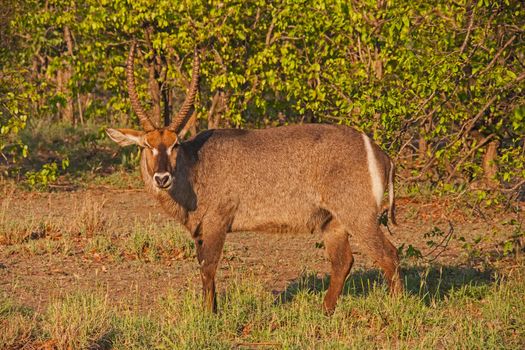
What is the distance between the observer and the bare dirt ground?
7652mm

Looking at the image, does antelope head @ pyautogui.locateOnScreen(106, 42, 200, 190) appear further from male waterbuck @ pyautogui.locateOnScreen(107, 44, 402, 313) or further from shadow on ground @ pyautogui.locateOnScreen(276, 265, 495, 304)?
shadow on ground @ pyautogui.locateOnScreen(276, 265, 495, 304)

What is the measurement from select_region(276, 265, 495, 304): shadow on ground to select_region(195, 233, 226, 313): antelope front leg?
70cm

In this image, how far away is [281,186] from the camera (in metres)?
7.07

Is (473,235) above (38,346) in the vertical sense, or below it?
below

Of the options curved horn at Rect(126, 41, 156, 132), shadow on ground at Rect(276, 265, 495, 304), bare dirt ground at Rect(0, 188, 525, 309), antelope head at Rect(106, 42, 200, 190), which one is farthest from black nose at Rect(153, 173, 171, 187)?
shadow on ground at Rect(276, 265, 495, 304)

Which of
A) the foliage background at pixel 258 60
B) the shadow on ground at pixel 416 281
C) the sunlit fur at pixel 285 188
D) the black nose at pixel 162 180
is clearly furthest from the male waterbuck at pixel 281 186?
the foliage background at pixel 258 60

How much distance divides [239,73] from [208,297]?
18.1 feet

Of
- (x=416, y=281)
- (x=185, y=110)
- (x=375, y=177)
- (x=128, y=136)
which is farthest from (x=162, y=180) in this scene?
(x=416, y=281)

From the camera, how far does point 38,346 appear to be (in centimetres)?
564

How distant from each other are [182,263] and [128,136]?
2029mm

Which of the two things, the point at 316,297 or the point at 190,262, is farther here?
the point at 190,262

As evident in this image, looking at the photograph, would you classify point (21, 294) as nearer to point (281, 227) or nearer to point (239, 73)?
point (281, 227)

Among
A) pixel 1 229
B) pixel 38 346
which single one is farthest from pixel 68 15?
pixel 38 346

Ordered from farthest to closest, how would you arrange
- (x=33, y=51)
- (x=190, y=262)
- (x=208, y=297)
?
(x=33, y=51)
(x=190, y=262)
(x=208, y=297)
